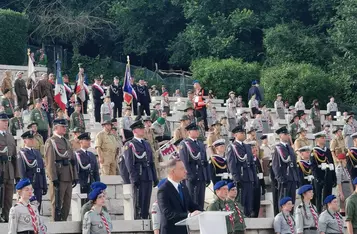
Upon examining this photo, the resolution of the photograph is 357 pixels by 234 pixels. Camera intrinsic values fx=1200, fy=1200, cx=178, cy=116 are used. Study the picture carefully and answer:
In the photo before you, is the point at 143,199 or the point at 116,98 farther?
the point at 116,98

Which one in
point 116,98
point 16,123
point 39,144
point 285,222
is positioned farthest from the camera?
point 116,98

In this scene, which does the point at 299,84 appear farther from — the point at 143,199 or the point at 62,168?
the point at 62,168

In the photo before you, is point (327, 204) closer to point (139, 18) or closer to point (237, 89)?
point (237, 89)

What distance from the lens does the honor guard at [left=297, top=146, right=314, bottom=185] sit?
23.9m

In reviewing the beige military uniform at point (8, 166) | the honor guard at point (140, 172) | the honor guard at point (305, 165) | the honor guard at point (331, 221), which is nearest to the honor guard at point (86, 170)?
the honor guard at point (140, 172)

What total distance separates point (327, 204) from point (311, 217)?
37 cm

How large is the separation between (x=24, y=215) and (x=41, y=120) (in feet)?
38.2

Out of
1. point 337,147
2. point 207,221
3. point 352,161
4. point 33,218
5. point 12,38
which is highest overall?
point 12,38

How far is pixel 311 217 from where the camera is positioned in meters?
19.7

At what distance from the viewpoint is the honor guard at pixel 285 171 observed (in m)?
22.9

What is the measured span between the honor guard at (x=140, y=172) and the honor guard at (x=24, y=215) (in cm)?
398

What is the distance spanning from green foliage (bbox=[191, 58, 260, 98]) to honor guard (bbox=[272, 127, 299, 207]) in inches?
1008

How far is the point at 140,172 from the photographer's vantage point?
2039 centimetres

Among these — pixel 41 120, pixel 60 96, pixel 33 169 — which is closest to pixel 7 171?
pixel 33 169
